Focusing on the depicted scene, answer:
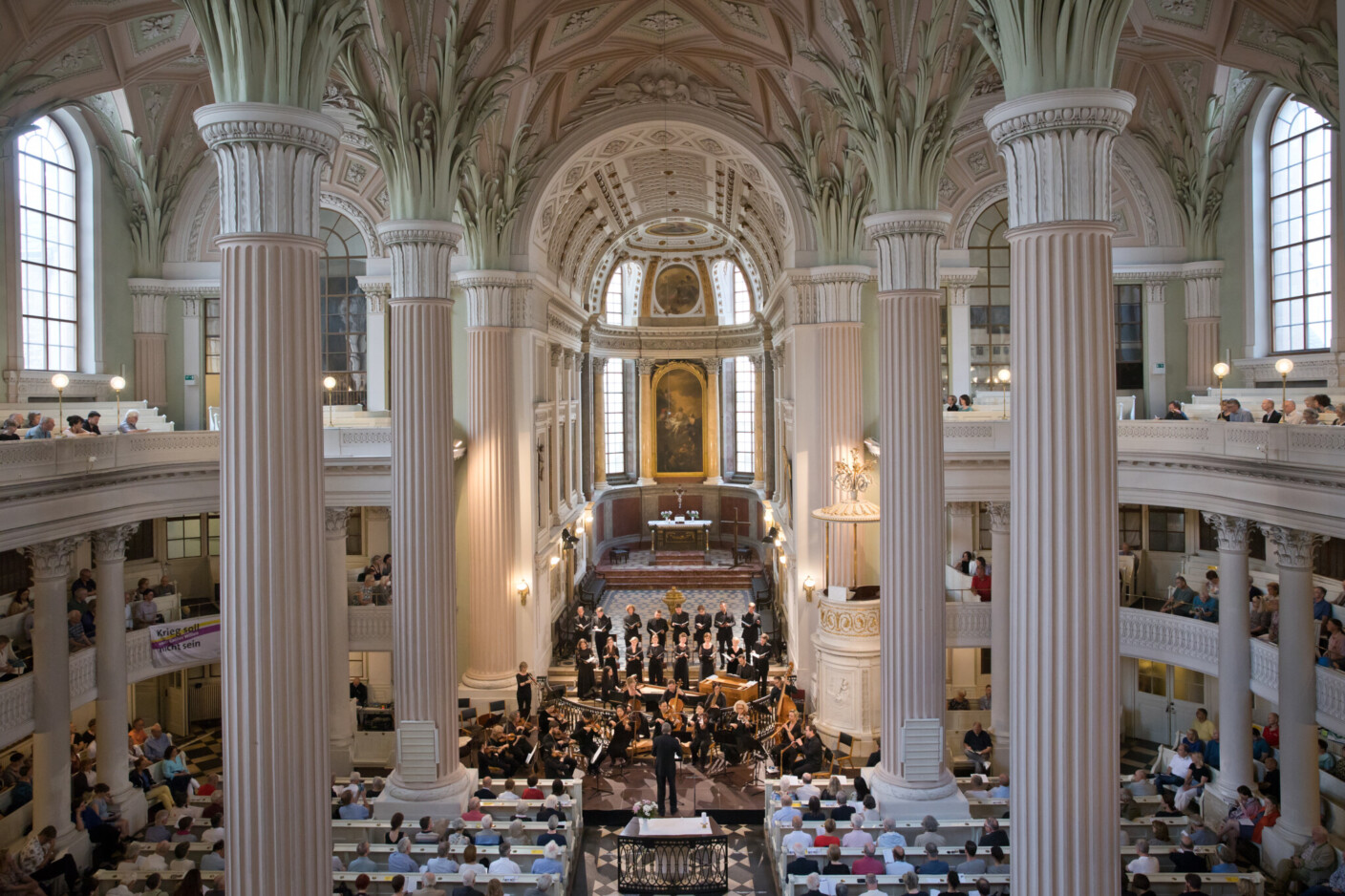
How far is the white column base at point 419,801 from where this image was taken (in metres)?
14.1

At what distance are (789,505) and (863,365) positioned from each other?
17.6 feet

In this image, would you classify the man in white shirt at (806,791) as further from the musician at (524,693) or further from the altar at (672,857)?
the musician at (524,693)

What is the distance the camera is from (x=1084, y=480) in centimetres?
815

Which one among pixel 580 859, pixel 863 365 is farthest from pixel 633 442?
pixel 580 859

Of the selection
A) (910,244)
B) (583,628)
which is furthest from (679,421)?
(910,244)

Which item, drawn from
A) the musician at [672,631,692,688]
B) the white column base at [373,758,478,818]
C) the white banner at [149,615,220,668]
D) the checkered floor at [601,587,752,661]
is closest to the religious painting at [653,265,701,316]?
the checkered floor at [601,587,752,661]

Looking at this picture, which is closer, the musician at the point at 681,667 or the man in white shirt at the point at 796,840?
the man in white shirt at the point at 796,840

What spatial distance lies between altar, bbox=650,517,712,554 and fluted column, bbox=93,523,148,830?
22.5 m

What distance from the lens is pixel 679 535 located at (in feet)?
125

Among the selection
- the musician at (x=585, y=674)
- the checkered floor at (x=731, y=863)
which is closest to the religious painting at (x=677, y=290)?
the musician at (x=585, y=674)

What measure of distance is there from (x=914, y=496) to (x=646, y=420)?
2818 centimetres

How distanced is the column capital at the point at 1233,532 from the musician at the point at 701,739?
917cm

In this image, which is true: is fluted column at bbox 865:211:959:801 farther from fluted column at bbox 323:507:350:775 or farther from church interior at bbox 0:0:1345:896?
fluted column at bbox 323:507:350:775

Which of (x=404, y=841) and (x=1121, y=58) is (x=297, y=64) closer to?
(x=404, y=841)
